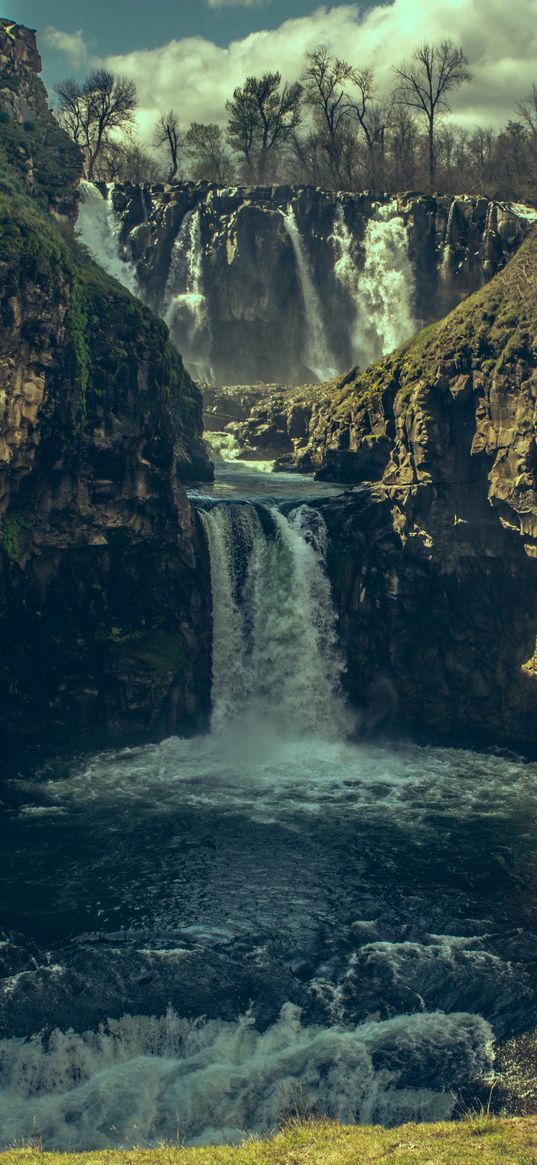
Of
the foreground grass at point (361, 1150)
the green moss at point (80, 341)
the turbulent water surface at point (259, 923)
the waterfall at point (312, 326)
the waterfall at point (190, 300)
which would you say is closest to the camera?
the foreground grass at point (361, 1150)

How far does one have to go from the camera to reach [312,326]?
72875 millimetres

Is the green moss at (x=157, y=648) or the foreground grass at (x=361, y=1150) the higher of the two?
the green moss at (x=157, y=648)

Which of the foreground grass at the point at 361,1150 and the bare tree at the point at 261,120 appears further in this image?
the bare tree at the point at 261,120

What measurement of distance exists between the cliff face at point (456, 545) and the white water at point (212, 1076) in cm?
1848

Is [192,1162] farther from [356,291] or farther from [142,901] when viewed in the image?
[356,291]

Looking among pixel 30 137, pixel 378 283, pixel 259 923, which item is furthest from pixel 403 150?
pixel 259 923

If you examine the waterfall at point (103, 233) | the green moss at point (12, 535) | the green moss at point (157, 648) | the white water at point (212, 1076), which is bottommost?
the white water at point (212, 1076)

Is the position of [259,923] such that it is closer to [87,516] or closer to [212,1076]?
[212,1076]

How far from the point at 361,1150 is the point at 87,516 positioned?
2384 cm

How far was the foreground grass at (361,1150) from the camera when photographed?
Result: 13305mm

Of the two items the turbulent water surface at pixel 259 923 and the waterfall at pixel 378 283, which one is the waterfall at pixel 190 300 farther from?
the turbulent water surface at pixel 259 923

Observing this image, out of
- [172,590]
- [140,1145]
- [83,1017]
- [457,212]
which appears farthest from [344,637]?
[457,212]

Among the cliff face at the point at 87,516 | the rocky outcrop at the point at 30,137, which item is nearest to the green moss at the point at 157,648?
the cliff face at the point at 87,516

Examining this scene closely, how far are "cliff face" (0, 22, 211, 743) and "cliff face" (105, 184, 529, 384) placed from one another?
3329cm
